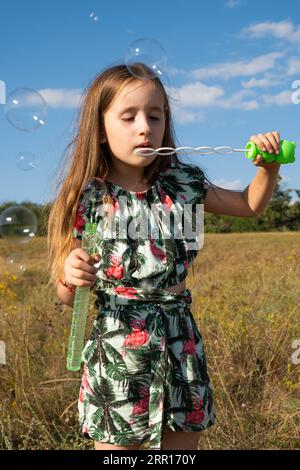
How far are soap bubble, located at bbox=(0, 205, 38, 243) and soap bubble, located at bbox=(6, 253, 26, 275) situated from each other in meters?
0.10

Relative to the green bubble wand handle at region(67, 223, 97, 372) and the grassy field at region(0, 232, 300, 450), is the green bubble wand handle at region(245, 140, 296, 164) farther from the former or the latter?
the grassy field at region(0, 232, 300, 450)

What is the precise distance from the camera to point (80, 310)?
1.99m

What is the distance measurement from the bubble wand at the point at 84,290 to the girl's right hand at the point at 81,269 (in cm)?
15

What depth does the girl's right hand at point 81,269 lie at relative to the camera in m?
1.77

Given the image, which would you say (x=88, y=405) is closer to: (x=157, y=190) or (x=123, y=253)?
(x=123, y=253)

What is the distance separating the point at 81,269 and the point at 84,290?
0.64 feet

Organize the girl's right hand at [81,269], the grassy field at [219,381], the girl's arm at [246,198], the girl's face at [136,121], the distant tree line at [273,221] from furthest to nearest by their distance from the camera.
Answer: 1. the distant tree line at [273,221]
2. the grassy field at [219,381]
3. the girl's arm at [246,198]
4. the girl's face at [136,121]
5. the girl's right hand at [81,269]

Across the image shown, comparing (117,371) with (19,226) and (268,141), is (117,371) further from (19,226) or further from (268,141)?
(19,226)

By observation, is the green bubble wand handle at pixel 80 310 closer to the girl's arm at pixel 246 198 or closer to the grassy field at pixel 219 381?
the girl's arm at pixel 246 198

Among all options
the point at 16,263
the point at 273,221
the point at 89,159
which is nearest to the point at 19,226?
the point at 16,263

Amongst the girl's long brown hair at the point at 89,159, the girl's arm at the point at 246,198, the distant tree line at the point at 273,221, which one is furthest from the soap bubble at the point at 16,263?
the distant tree line at the point at 273,221

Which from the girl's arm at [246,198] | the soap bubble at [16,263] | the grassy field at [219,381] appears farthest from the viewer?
the soap bubble at [16,263]

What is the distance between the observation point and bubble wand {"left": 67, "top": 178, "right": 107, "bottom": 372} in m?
1.97

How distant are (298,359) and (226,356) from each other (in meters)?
0.42
